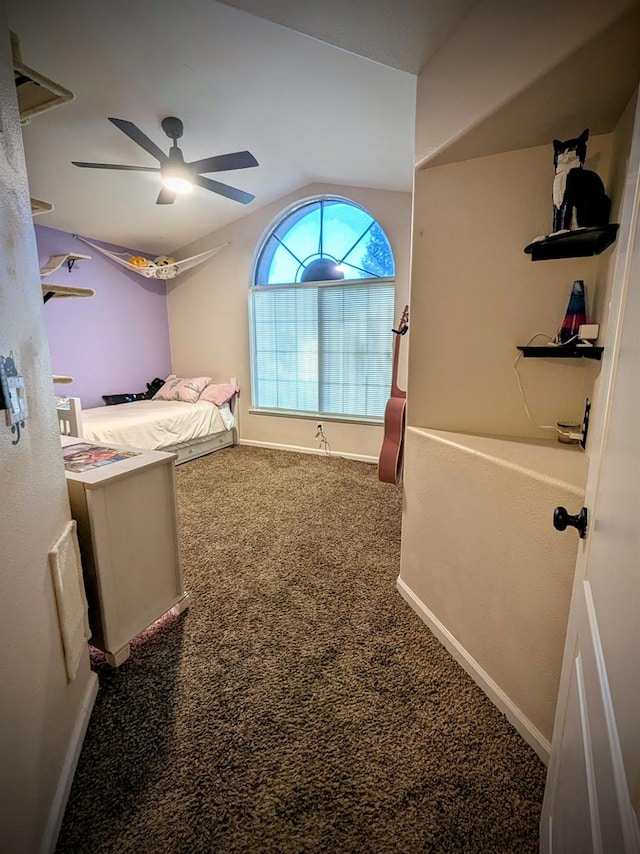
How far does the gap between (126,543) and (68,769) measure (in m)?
0.68

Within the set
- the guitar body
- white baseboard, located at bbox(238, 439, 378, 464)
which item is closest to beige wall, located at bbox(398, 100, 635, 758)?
the guitar body

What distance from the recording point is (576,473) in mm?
1228

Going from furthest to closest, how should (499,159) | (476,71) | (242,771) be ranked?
(499,159) < (476,71) < (242,771)

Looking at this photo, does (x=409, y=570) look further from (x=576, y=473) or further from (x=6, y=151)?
(x=6, y=151)

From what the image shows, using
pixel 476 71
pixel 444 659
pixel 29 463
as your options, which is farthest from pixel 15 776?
pixel 476 71

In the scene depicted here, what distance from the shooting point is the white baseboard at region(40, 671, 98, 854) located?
38.9 inches

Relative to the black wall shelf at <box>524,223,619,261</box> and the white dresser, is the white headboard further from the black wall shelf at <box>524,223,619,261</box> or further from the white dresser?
the black wall shelf at <box>524,223,619,261</box>

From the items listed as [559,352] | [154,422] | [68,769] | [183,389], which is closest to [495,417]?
[559,352]

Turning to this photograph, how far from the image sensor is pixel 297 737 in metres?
1.30

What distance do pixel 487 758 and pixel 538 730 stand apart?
0.61 ft

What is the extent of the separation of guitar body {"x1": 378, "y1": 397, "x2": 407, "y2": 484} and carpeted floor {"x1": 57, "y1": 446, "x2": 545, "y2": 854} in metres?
0.55

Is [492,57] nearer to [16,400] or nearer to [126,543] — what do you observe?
[16,400]

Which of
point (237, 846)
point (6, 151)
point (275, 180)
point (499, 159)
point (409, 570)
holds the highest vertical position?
point (275, 180)

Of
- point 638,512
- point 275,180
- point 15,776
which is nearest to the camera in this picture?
point 638,512
